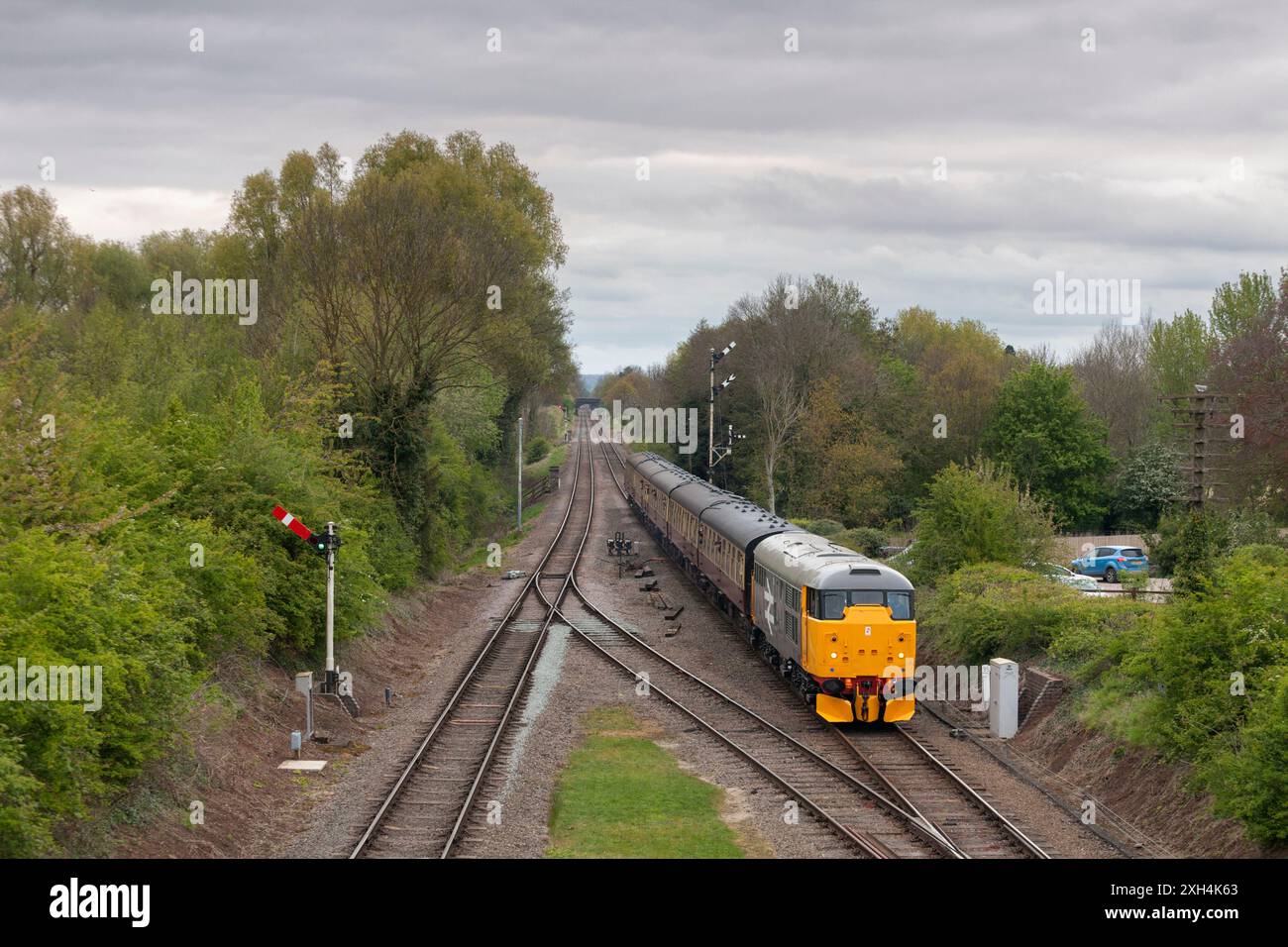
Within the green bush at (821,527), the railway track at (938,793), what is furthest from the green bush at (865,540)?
the railway track at (938,793)

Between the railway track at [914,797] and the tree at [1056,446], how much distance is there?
40585 mm

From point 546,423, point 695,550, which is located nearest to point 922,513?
point 695,550

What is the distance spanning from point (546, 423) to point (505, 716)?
333ft

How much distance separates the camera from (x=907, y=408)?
64250mm

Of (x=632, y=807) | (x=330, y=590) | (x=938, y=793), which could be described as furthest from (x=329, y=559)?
(x=938, y=793)

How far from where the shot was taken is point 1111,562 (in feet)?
154

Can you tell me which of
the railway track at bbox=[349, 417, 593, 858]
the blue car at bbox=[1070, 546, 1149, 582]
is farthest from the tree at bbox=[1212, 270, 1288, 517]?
the railway track at bbox=[349, 417, 593, 858]

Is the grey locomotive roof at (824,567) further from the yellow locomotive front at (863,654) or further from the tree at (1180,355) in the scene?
the tree at (1180,355)

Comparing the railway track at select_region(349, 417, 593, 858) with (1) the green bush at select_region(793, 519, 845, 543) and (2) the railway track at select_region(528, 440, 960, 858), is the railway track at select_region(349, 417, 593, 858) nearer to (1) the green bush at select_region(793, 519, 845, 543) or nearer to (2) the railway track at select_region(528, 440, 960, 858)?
(2) the railway track at select_region(528, 440, 960, 858)

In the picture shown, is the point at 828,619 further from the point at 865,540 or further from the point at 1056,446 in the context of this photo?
the point at 1056,446

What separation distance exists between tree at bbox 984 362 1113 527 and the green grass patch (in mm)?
43925

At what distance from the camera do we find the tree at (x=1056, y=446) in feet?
196

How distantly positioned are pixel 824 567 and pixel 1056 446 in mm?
41254
